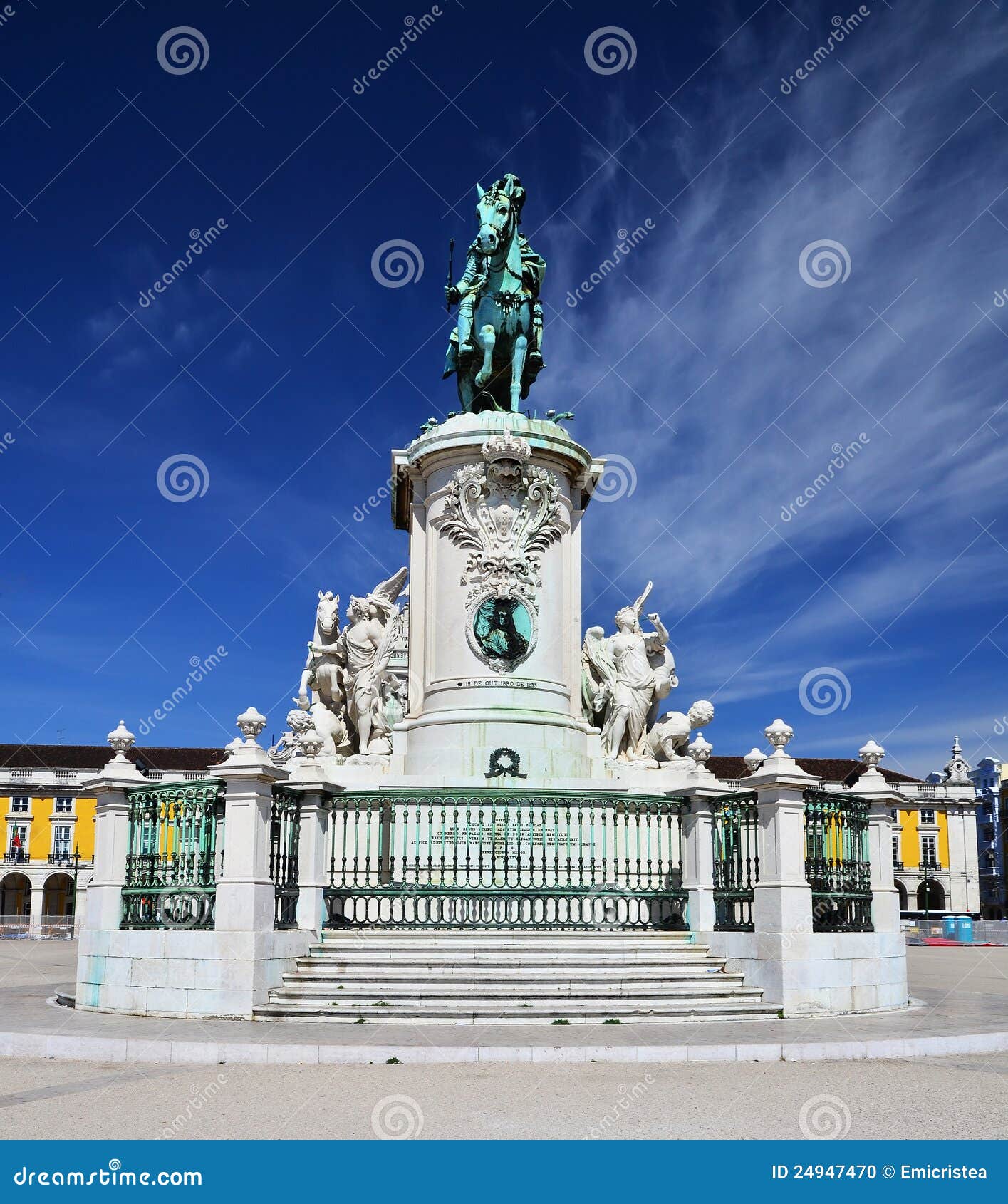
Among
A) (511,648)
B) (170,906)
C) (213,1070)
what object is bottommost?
(213,1070)

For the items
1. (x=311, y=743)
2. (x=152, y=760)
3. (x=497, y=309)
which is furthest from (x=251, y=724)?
(x=152, y=760)

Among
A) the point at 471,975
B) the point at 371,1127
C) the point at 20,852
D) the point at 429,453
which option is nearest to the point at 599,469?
the point at 429,453

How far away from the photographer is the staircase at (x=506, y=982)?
1172 centimetres

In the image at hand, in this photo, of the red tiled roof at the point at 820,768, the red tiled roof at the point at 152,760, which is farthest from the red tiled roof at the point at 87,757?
the red tiled roof at the point at 820,768

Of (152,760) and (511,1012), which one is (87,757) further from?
(511,1012)

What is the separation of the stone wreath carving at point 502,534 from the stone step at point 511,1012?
7085mm

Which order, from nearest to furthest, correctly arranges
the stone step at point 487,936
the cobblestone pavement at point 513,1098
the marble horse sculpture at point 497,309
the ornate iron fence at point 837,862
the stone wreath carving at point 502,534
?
the cobblestone pavement at point 513,1098 → the stone step at point 487,936 → the ornate iron fence at point 837,862 → the stone wreath carving at point 502,534 → the marble horse sculpture at point 497,309

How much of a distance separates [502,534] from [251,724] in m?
6.46

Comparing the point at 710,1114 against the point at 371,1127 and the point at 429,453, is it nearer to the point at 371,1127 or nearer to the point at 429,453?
the point at 371,1127

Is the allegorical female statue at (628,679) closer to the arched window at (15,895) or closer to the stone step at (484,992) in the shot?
the stone step at (484,992)

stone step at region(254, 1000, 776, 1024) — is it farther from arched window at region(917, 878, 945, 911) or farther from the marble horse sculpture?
arched window at region(917, 878, 945, 911)

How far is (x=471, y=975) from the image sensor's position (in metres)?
12.5

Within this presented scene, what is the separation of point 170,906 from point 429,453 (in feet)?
27.6

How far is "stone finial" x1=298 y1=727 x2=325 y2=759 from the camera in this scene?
1859 cm
